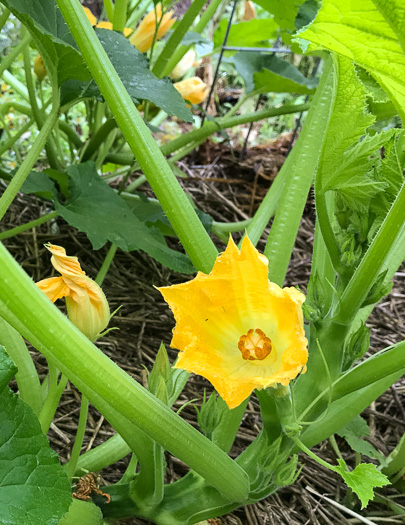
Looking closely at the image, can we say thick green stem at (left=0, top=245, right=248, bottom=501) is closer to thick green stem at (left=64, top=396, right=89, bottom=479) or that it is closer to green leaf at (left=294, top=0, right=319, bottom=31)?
thick green stem at (left=64, top=396, right=89, bottom=479)

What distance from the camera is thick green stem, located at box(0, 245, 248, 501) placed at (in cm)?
62

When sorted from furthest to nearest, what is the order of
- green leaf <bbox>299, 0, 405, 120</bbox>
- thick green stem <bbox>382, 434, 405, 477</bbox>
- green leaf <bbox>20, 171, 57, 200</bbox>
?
green leaf <bbox>20, 171, 57, 200</bbox> → thick green stem <bbox>382, 434, 405, 477</bbox> → green leaf <bbox>299, 0, 405, 120</bbox>

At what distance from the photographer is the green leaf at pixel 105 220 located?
1230 mm

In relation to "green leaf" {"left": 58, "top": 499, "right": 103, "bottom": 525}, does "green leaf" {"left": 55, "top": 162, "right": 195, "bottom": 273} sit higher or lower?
higher

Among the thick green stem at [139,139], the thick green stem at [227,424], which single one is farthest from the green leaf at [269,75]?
the thick green stem at [227,424]

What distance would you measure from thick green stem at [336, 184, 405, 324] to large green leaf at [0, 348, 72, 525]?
451 millimetres

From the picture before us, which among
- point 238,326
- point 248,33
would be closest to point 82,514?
point 238,326

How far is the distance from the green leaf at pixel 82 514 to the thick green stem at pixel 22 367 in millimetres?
172

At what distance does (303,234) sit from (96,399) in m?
1.34

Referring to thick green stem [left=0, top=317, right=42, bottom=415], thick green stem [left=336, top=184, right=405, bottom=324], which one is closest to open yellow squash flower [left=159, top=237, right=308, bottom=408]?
thick green stem [left=336, top=184, right=405, bottom=324]

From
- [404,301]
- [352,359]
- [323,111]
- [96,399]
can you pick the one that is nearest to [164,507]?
[96,399]

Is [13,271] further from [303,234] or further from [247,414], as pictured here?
[303,234]

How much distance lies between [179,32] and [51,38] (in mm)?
603

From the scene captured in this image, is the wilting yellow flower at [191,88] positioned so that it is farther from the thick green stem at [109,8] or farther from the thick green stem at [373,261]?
the thick green stem at [373,261]
